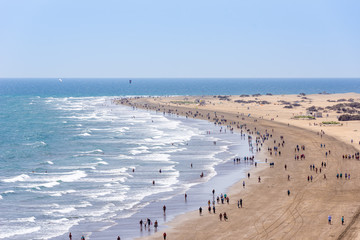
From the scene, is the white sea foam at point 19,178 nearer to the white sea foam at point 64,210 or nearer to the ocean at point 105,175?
the ocean at point 105,175

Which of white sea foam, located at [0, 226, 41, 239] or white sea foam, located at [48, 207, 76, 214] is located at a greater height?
white sea foam, located at [48, 207, 76, 214]

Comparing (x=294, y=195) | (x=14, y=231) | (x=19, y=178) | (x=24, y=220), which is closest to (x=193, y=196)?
(x=294, y=195)

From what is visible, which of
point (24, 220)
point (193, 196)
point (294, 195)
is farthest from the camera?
point (193, 196)

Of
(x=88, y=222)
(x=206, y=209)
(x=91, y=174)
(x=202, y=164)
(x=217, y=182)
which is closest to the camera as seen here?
(x=88, y=222)

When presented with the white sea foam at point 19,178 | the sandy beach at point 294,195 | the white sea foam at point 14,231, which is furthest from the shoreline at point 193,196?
the white sea foam at point 19,178

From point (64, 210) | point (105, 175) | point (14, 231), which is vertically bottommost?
point (14, 231)

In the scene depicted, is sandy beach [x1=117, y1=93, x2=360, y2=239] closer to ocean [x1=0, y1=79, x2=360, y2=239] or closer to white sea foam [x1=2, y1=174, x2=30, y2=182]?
ocean [x1=0, y1=79, x2=360, y2=239]

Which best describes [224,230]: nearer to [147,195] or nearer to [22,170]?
[147,195]

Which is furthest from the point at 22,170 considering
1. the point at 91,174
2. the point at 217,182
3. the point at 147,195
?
the point at 217,182

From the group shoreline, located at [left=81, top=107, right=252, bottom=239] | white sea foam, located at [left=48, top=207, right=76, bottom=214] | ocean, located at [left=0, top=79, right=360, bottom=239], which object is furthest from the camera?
white sea foam, located at [left=48, top=207, right=76, bottom=214]

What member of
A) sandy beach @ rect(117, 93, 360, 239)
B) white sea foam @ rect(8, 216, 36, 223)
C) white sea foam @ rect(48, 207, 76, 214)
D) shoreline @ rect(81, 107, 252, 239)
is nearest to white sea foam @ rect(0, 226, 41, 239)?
white sea foam @ rect(8, 216, 36, 223)

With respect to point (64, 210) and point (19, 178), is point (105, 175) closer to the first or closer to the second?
point (19, 178)
